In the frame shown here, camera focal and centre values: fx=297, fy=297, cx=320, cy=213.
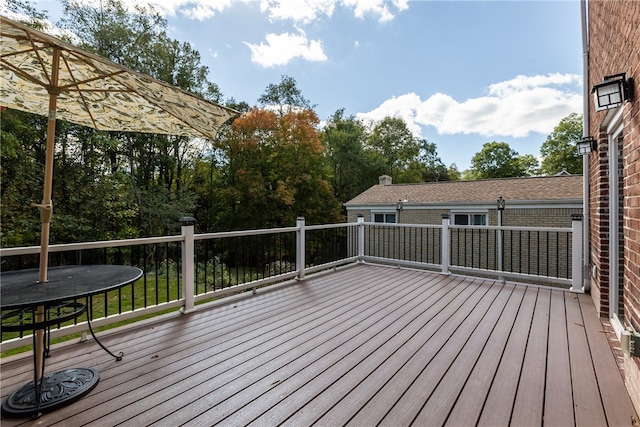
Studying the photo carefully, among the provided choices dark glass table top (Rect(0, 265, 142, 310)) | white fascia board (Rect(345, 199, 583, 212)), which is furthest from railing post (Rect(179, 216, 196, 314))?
white fascia board (Rect(345, 199, 583, 212))

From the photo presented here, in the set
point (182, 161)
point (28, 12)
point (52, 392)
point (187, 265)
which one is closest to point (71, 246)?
point (187, 265)

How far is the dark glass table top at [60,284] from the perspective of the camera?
1518 mm

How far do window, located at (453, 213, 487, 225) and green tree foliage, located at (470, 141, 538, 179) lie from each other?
924 inches

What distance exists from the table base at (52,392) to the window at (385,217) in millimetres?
12166

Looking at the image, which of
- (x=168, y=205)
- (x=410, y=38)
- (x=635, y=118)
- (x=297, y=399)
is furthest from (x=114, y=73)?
(x=168, y=205)

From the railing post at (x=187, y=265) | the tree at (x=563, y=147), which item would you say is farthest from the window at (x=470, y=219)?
the tree at (x=563, y=147)

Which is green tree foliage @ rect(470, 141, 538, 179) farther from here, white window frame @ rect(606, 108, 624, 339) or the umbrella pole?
the umbrella pole

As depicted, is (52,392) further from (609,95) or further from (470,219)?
(470,219)

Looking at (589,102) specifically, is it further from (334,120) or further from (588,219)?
(334,120)

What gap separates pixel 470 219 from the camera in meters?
11.5

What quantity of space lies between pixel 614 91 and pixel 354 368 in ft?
8.37

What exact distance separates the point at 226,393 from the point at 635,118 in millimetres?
2970

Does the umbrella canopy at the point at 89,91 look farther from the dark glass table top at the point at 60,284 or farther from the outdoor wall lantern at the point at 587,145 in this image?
the outdoor wall lantern at the point at 587,145

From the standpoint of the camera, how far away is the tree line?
771 centimetres
